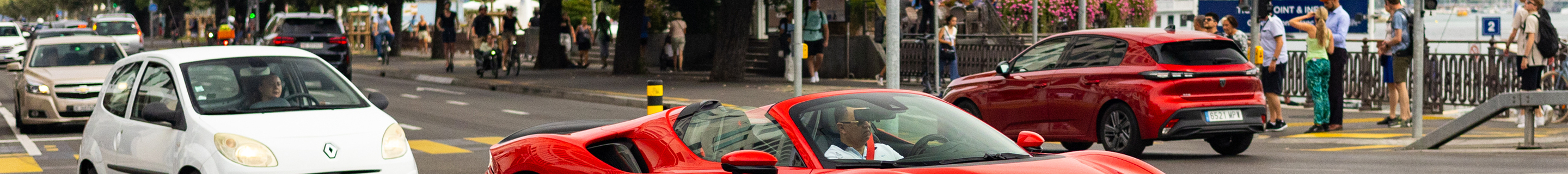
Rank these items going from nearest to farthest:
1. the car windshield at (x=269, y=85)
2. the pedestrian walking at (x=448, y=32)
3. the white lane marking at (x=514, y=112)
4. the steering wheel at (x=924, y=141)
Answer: the steering wheel at (x=924, y=141) → the car windshield at (x=269, y=85) → the white lane marking at (x=514, y=112) → the pedestrian walking at (x=448, y=32)

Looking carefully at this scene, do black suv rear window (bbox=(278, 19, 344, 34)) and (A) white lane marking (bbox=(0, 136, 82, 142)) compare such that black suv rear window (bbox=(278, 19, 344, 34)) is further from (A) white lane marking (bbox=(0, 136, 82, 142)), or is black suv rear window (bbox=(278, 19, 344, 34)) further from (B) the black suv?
(A) white lane marking (bbox=(0, 136, 82, 142))

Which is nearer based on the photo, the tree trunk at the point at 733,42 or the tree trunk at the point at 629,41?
the tree trunk at the point at 733,42

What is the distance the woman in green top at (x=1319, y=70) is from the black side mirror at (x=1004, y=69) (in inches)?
135

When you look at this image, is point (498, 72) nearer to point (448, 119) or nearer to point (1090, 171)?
point (448, 119)

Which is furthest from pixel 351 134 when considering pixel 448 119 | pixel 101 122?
pixel 448 119

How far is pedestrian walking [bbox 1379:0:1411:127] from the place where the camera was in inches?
543

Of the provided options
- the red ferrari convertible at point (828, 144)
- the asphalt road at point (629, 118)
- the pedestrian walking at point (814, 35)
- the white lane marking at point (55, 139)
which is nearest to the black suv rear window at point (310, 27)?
the pedestrian walking at point (814, 35)

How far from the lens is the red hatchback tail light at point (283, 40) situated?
90.1 ft

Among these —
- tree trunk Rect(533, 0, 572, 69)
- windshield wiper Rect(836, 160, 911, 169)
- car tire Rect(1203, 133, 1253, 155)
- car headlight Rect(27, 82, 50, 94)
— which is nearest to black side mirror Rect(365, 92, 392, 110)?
windshield wiper Rect(836, 160, 911, 169)

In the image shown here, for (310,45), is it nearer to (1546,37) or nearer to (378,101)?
(378,101)

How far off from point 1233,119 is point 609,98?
35.6 feet

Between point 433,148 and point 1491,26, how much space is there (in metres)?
15.8

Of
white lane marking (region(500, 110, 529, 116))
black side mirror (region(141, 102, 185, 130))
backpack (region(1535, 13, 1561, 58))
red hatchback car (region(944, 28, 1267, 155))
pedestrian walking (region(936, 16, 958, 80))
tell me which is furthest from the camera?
pedestrian walking (region(936, 16, 958, 80))

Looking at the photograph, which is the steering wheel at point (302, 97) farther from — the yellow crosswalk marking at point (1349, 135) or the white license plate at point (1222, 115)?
the yellow crosswalk marking at point (1349, 135)
